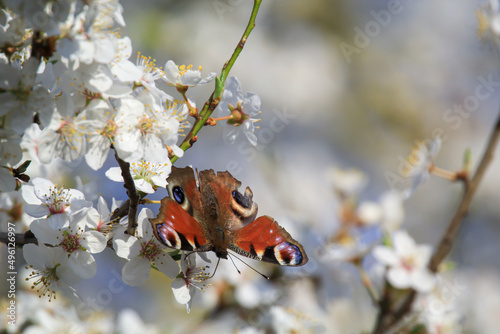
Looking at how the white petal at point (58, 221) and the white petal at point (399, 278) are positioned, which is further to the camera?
the white petal at point (399, 278)

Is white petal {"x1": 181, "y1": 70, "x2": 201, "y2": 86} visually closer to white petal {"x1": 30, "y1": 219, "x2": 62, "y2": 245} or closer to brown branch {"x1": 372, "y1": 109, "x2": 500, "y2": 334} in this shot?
white petal {"x1": 30, "y1": 219, "x2": 62, "y2": 245}

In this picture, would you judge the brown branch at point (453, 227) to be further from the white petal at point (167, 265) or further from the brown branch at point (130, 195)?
the brown branch at point (130, 195)

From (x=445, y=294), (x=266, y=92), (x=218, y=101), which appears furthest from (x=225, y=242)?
(x=266, y=92)

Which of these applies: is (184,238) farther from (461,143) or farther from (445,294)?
(461,143)

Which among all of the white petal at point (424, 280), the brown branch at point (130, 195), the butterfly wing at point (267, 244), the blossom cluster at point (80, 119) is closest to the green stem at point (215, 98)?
the blossom cluster at point (80, 119)

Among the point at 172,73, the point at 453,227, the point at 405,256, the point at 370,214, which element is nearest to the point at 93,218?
the point at 172,73

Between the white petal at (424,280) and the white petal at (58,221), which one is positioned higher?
the white petal at (58,221)

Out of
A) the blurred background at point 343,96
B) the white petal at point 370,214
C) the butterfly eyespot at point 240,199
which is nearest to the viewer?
the butterfly eyespot at point 240,199
